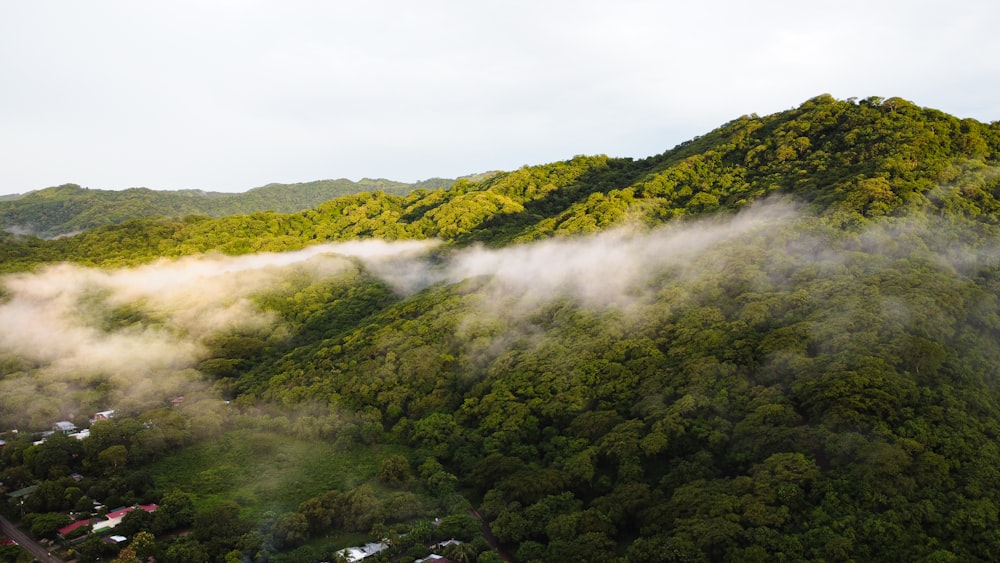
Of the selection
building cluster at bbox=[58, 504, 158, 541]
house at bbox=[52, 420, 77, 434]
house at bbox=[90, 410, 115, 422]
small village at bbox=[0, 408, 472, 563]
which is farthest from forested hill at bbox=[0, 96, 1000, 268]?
building cluster at bbox=[58, 504, 158, 541]

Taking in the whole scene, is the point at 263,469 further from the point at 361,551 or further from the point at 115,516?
the point at 361,551

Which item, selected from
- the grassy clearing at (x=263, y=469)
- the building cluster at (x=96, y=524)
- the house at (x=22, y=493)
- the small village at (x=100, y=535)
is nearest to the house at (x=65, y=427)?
the small village at (x=100, y=535)

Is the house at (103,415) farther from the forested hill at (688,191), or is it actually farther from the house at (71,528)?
the forested hill at (688,191)

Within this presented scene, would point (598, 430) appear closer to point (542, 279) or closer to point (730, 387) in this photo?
point (730, 387)

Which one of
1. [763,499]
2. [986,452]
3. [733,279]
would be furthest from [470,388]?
[986,452]

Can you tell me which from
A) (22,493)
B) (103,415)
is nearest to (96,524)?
(22,493)

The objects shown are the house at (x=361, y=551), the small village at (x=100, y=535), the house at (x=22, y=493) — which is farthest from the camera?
the house at (x=22, y=493)
